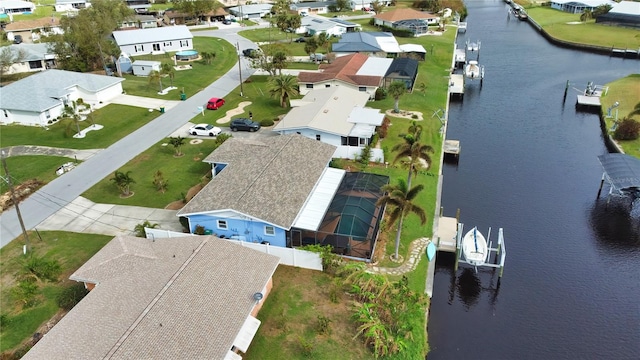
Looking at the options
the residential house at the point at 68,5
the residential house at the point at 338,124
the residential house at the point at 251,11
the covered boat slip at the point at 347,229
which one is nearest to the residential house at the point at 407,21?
the residential house at the point at 251,11

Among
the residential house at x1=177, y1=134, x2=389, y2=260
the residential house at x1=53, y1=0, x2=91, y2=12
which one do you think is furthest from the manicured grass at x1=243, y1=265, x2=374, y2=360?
the residential house at x1=53, y1=0, x2=91, y2=12

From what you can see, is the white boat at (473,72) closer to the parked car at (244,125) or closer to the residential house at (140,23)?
the parked car at (244,125)

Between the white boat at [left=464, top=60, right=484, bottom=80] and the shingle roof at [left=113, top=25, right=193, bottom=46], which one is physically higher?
the shingle roof at [left=113, top=25, right=193, bottom=46]

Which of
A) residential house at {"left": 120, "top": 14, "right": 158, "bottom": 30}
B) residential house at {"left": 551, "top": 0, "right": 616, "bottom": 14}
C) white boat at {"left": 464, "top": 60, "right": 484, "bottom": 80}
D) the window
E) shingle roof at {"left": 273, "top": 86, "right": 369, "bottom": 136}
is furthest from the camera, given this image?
residential house at {"left": 551, "top": 0, "right": 616, "bottom": 14}

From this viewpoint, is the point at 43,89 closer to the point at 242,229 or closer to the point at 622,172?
the point at 242,229

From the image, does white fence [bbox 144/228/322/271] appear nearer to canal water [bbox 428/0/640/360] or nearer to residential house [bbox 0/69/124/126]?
canal water [bbox 428/0/640/360]

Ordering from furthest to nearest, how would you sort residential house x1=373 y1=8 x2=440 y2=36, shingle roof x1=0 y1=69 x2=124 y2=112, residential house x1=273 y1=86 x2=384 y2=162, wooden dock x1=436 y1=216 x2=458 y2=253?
residential house x1=373 y1=8 x2=440 y2=36, shingle roof x1=0 y1=69 x2=124 y2=112, residential house x1=273 y1=86 x2=384 y2=162, wooden dock x1=436 y1=216 x2=458 y2=253

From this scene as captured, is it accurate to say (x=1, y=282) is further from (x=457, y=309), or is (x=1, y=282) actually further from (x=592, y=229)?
(x=592, y=229)

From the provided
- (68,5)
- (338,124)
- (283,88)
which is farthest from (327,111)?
(68,5)
